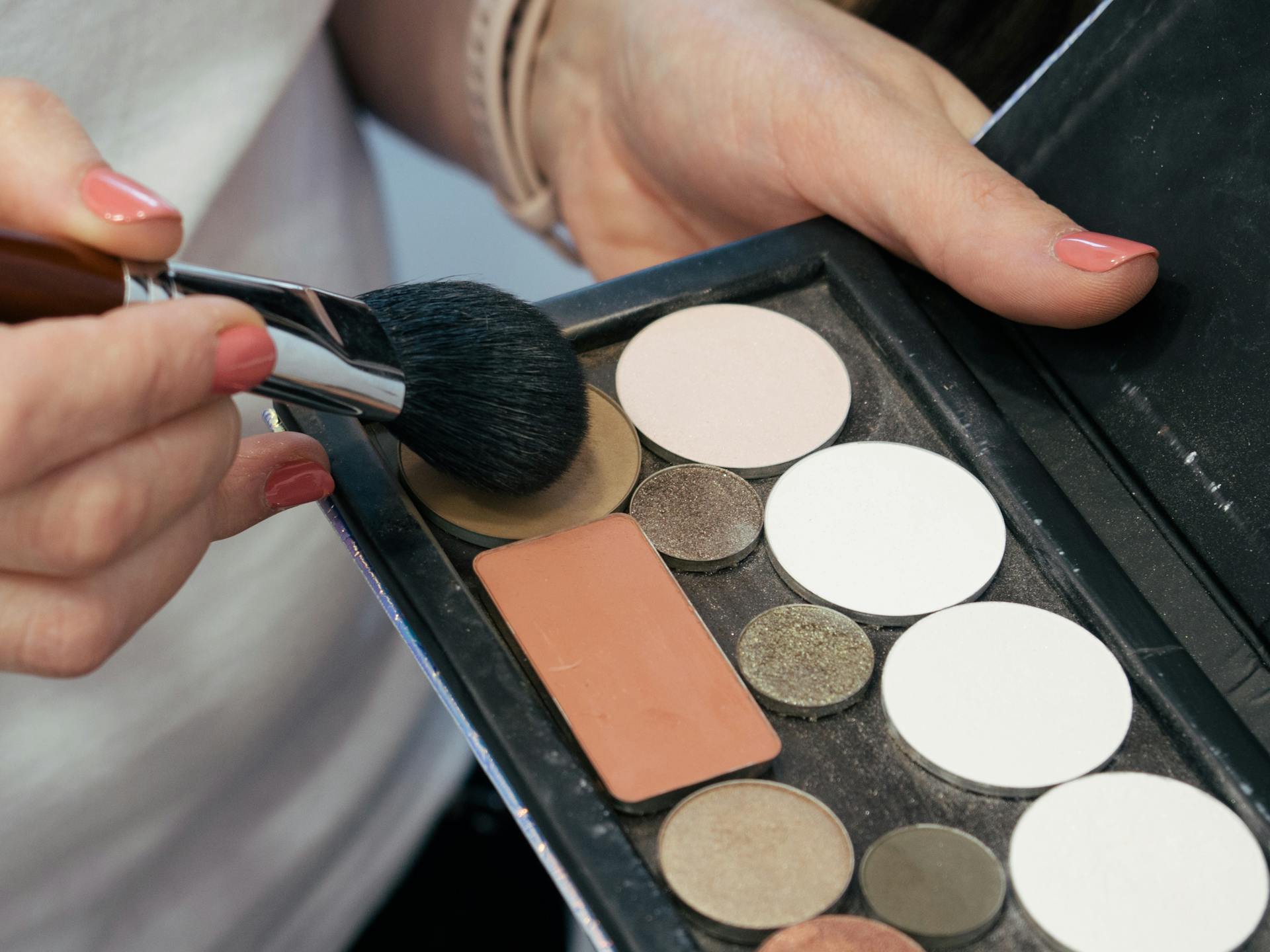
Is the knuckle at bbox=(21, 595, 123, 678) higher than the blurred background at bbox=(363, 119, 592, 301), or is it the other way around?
the knuckle at bbox=(21, 595, 123, 678)

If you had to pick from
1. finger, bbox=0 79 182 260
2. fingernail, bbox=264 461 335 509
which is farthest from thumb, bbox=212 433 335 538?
finger, bbox=0 79 182 260

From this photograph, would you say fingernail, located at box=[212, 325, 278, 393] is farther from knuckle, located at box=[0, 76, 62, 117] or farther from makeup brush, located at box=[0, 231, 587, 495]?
knuckle, located at box=[0, 76, 62, 117]

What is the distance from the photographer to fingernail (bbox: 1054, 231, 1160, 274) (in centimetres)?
51

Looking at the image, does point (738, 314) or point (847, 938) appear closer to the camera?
point (847, 938)

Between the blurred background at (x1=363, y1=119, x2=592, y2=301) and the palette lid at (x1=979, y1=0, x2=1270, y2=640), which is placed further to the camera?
the blurred background at (x1=363, y1=119, x2=592, y2=301)

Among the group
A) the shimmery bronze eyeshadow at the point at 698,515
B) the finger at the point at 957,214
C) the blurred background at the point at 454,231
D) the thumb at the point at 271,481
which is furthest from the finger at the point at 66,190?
the blurred background at the point at 454,231

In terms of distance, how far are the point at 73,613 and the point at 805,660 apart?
0.26 metres

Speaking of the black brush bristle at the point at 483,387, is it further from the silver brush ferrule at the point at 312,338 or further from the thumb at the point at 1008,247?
the thumb at the point at 1008,247

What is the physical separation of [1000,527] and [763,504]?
0.32ft

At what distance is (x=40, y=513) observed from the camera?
1.24 feet

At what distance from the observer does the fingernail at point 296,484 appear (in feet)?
1.55

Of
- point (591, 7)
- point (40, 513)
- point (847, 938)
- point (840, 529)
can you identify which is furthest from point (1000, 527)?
point (591, 7)

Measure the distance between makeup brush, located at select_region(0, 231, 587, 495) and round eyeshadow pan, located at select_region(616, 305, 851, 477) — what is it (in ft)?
0.16

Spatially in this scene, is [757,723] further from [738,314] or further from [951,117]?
[951,117]
